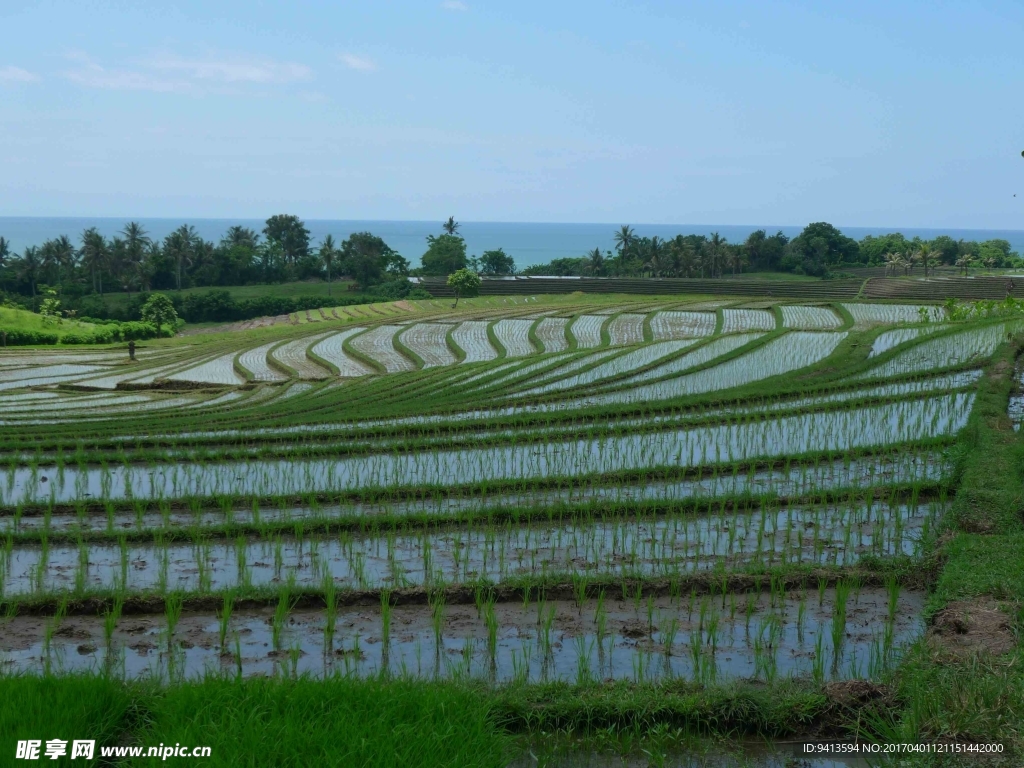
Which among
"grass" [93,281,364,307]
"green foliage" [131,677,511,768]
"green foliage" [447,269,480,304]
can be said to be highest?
"green foliage" [447,269,480,304]

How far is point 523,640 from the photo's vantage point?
5980 millimetres

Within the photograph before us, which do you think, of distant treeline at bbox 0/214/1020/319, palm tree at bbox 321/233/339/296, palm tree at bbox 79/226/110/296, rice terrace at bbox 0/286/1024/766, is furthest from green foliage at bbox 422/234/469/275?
rice terrace at bbox 0/286/1024/766

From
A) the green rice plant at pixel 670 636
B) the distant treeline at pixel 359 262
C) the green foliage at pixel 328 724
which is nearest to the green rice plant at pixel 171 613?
the green foliage at pixel 328 724

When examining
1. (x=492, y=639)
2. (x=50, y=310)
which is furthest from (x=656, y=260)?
(x=492, y=639)

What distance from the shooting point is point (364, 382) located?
72.1ft

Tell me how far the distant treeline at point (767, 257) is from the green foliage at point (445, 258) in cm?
750

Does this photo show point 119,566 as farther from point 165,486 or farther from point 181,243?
point 181,243

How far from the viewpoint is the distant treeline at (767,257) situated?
63.6 meters

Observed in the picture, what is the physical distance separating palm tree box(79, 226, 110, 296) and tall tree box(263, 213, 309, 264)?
14.7m

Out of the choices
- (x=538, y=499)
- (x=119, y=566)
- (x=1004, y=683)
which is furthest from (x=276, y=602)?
(x=1004, y=683)

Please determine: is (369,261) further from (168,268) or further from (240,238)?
(240,238)

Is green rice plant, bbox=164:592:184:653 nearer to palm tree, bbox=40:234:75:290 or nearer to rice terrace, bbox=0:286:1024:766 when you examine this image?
rice terrace, bbox=0:286:1024:766

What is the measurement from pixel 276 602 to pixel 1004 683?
4642 mm

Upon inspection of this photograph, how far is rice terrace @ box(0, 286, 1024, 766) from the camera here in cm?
471
